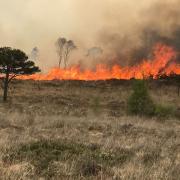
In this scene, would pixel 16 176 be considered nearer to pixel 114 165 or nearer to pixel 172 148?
pixel 114 165

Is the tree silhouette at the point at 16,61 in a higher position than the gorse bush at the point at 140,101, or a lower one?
higher

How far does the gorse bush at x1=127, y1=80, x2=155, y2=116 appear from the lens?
34719 millimetres

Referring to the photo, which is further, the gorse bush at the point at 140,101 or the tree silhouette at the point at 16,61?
the tree silhouette at the point at 16,61

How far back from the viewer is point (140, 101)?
115 ft

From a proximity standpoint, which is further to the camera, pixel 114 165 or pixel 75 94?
pixel 75 94

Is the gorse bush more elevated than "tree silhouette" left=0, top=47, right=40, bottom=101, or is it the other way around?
"tree silhouette" left=0, top=47, right=40, bottom=101

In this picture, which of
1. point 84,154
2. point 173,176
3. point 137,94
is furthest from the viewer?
point 137,94

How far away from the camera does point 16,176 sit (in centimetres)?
680

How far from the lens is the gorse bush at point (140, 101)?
114 feet

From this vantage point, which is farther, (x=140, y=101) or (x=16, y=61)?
(x=16, y=61)

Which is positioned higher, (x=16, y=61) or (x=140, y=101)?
(x=16, y=61)

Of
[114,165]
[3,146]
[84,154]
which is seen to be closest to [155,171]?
[114,165]

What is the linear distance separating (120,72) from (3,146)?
10935cm

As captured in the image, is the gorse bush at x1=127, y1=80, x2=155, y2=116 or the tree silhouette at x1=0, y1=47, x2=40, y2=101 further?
the tree silhouette at x1=0, y1=47, x2=40, y2=101
